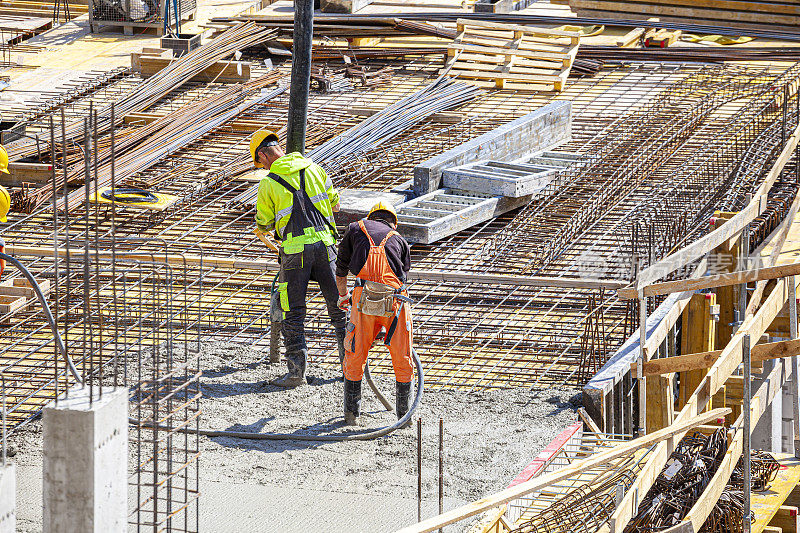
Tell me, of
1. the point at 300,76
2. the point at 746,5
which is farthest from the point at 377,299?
the point at 746,5

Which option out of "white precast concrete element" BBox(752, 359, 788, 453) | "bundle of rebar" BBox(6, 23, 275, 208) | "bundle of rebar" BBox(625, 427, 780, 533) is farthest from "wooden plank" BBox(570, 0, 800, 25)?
"bundle of rebar" BBox(625, 427, 780, 533)

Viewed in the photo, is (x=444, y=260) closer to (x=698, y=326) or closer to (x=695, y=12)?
(x=698, y=326)

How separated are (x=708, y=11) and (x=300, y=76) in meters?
12.2

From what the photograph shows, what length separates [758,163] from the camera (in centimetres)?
1473

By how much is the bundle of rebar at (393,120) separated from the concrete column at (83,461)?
8.13m

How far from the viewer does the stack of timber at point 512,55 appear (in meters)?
18.5

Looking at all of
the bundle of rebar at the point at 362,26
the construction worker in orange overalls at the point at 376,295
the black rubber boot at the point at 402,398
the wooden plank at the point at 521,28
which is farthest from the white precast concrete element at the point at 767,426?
the bundle of rebar at the point at 362,26

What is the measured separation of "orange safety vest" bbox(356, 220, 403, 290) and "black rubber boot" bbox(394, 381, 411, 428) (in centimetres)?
73

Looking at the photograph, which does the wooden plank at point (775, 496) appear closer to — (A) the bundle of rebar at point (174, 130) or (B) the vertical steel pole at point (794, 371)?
(B) the vertical steel pole at point (794, 371)

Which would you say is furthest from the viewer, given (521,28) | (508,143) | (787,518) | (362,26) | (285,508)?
(362,26)

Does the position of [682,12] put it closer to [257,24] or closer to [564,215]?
[257,24]

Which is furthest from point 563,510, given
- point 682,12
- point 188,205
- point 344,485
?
point 682,12

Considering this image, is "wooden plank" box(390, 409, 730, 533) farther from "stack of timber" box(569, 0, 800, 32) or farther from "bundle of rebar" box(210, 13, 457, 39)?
"stack of timber" box(569, 0, 800, 32)

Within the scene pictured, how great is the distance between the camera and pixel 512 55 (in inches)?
749
